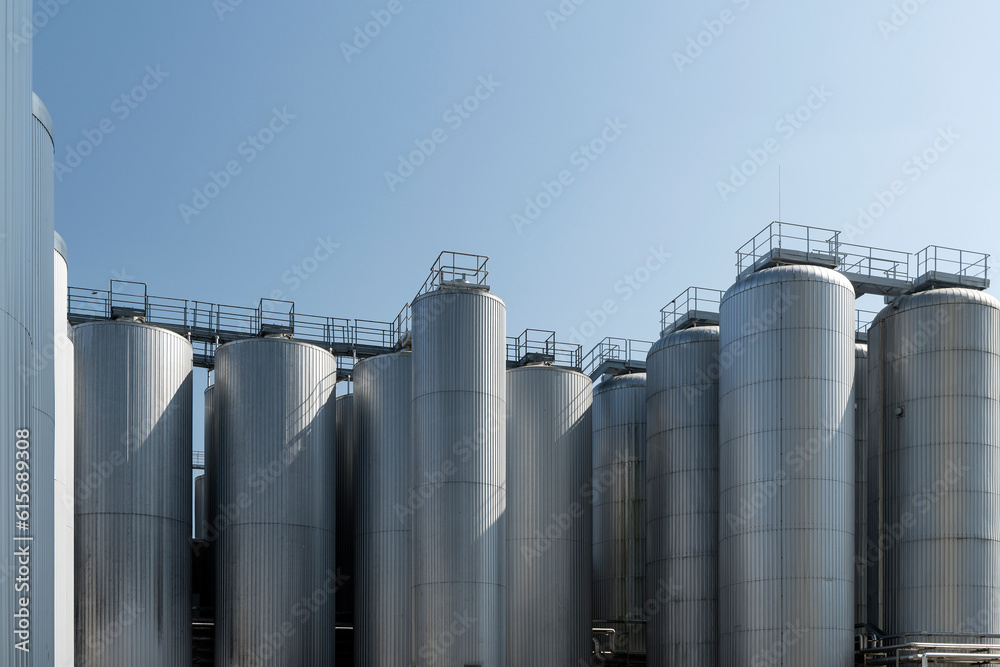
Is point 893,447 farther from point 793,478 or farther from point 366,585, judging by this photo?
point 366,585

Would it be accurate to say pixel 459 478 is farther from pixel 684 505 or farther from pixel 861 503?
pixel 861 503

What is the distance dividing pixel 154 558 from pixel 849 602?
26450 mm

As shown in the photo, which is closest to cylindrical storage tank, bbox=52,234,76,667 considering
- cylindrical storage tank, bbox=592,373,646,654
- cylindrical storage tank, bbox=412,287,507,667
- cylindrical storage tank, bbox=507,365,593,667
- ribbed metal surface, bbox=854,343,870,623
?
cylindrical storage tank, bbox=412,287,507,667

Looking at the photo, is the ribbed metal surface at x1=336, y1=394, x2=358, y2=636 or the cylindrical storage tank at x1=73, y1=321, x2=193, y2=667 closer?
the cylindrical storage tank at x1=73, y1=321, x2=193, y2=667

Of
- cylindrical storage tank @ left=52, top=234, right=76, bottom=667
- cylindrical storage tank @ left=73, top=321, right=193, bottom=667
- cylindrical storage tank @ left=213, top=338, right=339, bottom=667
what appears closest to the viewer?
cylindrical storage tank @ left=52, top=234, right=76, bottom=667

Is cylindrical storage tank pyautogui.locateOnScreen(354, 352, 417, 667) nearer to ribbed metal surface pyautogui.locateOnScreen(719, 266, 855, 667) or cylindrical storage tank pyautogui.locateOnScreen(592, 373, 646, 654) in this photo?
cylindrical storage tank pyautogui.locateOnScreen(592, 373, 646, 654)

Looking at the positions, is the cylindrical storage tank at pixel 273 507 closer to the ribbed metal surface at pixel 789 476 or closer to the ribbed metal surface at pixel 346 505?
the ribbed metal surface at pixel 346 505

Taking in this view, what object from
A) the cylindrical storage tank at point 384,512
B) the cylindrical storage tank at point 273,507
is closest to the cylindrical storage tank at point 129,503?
the cylindrical storage tank at point 273,507

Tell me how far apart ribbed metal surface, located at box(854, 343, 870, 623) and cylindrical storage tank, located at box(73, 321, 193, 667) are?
26679 millimetres

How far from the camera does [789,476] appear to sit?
43812 millimetres

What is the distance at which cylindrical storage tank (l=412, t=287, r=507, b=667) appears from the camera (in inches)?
1724

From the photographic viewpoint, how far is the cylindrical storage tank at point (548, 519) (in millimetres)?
49719

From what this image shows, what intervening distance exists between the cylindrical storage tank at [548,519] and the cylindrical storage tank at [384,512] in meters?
Answer: 4.35

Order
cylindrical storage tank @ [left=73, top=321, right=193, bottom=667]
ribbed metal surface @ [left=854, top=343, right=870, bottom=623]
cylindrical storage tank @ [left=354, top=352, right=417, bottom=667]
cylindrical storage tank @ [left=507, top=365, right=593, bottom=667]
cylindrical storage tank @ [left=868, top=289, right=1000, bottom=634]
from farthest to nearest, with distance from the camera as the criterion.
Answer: cylindrical storage tank @ [left=507, top=365, right=593, bottom=667] → cylindrical storage tank @ [left=354, top=352, right=417, bottom=667] → ribbed metal surface @ [left=854, top=343, right=870, bottom=623] → cylindrical storage tank @ [left=73, top=321, right=193, bottom=667] → cylindrical storage tank @ [left=868, top=289, right=1000, bottom=634]
